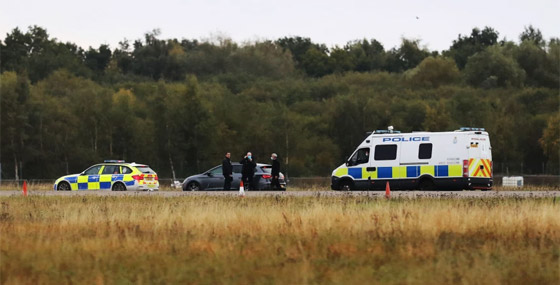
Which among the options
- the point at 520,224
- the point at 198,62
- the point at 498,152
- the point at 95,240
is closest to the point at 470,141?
the point at 520,224

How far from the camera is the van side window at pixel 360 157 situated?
35500 mm

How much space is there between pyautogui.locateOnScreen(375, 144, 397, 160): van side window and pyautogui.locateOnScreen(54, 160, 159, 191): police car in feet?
30.1

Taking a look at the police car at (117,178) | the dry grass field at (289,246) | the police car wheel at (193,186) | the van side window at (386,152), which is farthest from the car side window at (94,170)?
the dry grass field at (289,246)

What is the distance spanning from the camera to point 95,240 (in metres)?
16.9

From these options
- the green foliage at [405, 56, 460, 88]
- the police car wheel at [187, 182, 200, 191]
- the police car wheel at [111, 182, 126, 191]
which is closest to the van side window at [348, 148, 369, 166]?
the police car wheel at [187, 182, 200, 191]

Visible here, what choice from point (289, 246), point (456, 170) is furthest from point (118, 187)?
point (289, 246)

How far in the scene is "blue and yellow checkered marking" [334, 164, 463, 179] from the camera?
33.9 metres

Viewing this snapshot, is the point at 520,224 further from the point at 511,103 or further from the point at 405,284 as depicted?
the point at 511,103

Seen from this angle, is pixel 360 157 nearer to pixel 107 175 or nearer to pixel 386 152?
pixel 386 152

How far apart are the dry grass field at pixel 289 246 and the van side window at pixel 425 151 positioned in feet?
36.2

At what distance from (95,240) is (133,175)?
21.4 meters

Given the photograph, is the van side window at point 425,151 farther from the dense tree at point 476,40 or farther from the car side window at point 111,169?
the dense tree at point 476,40

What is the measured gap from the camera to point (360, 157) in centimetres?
3566

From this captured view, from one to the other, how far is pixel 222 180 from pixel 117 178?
13.2ft
